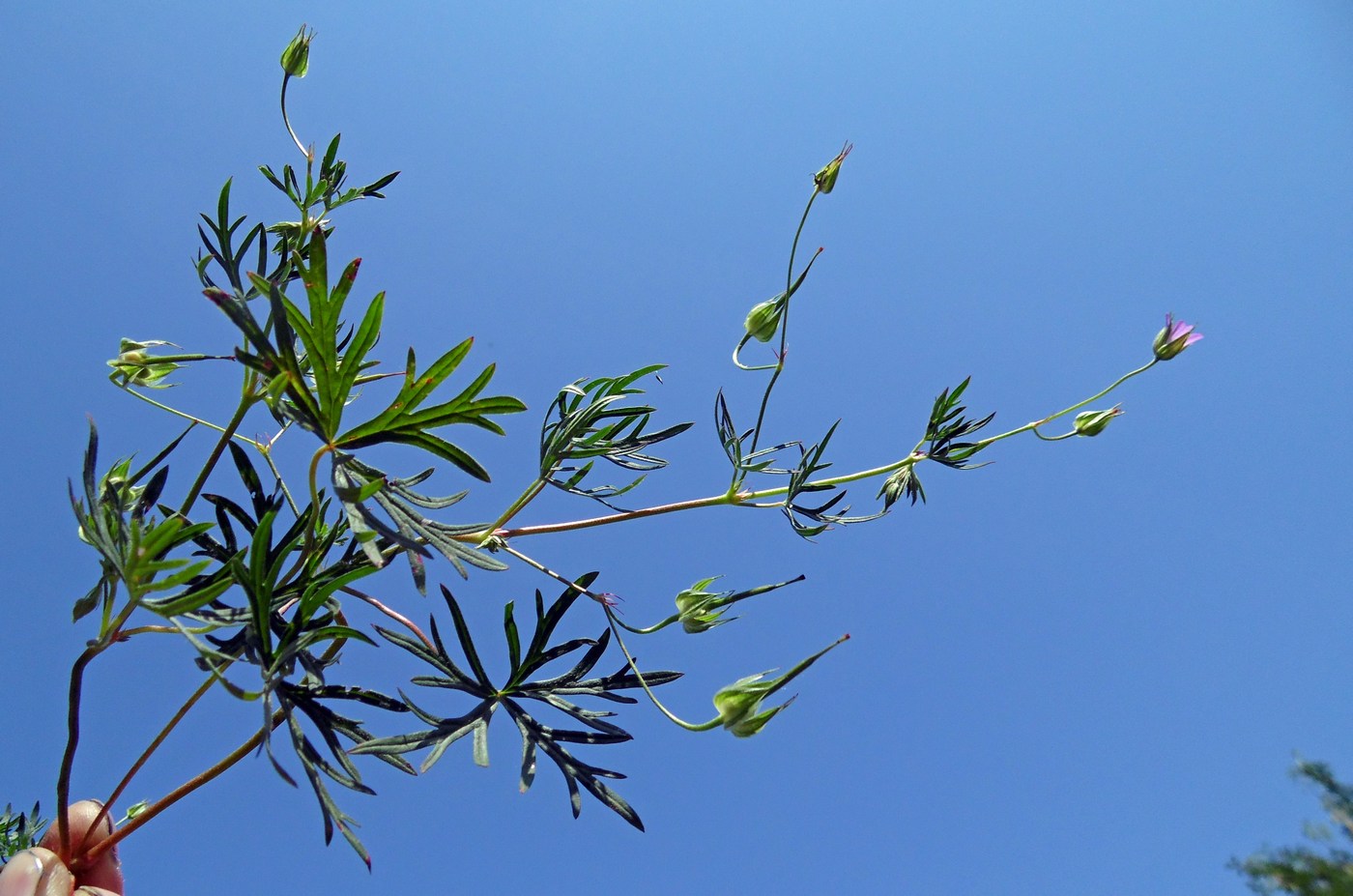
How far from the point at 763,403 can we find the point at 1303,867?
1.21 m

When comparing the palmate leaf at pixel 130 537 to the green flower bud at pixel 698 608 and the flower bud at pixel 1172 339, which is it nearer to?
the green flower bud at pixel 698 608

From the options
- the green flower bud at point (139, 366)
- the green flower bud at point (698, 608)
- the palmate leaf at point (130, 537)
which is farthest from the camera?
the green flower bud at point (139, 366)

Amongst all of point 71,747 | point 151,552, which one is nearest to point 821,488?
point 151,552

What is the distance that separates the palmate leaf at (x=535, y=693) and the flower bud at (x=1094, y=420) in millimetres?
1042

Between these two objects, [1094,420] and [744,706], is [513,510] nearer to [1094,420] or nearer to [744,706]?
[744,706]

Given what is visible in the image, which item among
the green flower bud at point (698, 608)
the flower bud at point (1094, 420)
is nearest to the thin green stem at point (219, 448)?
the green flower bud at point (698, 608)

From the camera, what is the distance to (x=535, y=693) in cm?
115

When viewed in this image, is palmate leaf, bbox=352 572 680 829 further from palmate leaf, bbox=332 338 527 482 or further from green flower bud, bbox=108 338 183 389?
green flower bud, bbox=108 338 183 389

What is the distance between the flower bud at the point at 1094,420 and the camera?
1.56 meters

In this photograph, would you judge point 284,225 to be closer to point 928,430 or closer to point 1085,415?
point 928,430

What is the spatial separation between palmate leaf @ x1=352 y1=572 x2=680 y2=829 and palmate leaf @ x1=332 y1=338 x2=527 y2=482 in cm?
24

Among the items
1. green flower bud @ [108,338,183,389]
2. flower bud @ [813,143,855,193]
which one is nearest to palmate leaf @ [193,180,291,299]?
green flower bud @ [108,338,183,389]

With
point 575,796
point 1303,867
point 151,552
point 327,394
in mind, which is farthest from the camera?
point 1303,867

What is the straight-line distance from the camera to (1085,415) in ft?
5.24
